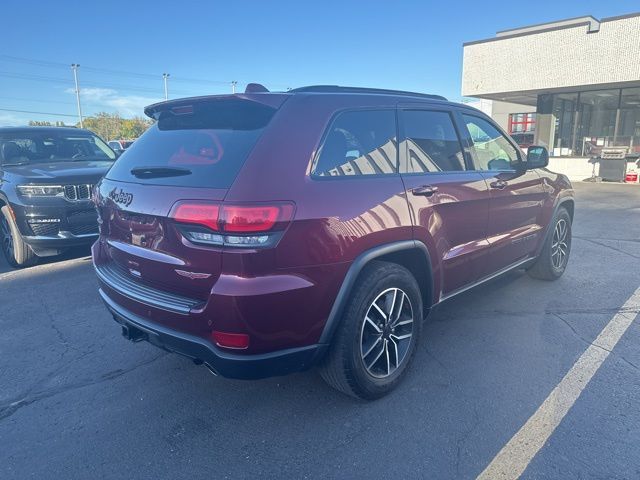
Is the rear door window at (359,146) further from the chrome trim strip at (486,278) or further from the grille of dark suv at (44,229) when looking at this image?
the grille of dark suv at (44,229)

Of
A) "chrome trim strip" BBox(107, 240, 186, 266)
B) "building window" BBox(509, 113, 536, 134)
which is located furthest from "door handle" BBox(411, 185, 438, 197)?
"building window" BBox(509, 113, 536, 134)

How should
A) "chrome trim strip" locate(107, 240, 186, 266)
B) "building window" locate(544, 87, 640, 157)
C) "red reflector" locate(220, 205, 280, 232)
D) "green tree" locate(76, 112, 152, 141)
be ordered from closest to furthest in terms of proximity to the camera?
"red reflector" locate(220, 205, 280, 232) → "chrome trim strip" locate(107, 240, 186, 266) → "building window" locate(544, 87, 640, 157) → "green tree" locate(76, 112, 152, 141)

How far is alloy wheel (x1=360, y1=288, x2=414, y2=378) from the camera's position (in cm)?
279

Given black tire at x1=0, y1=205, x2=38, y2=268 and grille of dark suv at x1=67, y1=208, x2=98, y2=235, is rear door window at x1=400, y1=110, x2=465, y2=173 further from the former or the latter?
black tire at x1=0, y1=205, x2=38, y2=268

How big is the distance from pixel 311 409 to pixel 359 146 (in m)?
1.65

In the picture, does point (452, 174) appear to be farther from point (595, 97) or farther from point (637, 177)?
point (595, 97)

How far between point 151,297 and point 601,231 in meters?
8.17

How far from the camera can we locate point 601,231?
319 inches

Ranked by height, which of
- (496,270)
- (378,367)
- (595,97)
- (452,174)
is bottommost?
(378,367)

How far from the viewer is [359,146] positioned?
Answer: 9.15ft

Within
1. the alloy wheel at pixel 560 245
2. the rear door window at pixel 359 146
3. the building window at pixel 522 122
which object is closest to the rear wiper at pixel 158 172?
the rear door window at pixel 359 146

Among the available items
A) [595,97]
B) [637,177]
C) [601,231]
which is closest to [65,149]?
[601,231]

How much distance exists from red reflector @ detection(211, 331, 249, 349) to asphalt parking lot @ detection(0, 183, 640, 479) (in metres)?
0.64

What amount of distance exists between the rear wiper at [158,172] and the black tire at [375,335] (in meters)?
1.17
